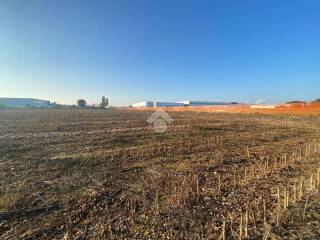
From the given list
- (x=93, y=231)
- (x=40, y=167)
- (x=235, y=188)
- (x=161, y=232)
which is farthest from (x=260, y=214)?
(x=40, y=167)

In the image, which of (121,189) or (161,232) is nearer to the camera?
(161,232)

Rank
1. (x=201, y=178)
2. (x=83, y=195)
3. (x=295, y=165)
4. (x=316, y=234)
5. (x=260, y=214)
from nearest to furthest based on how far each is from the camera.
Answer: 1. (x=316, y=234)
2. (x=260, y=214)
3. (x=83, y=195)
4. (x=201, y=178)
5. (x=295, y=165)

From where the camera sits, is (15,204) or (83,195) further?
(83,195)

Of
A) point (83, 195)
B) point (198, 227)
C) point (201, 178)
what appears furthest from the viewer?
point (201, 178)

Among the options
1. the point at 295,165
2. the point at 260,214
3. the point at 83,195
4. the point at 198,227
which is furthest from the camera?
the point at 295,165

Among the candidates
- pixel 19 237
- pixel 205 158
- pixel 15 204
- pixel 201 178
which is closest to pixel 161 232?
pixel 19 237

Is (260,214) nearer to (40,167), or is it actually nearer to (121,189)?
(121,189)

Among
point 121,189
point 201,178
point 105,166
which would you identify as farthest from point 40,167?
point 201,178

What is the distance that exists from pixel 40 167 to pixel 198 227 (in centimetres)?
611

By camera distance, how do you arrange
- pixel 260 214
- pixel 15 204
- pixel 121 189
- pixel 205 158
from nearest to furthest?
pixel 260 214, pixel 15 204, pixel 121 189, pixel 205 158

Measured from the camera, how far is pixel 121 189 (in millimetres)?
5672

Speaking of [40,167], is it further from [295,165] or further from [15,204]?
[295,165]

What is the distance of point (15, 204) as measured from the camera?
484cm

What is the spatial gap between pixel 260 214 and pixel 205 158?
167 inches
